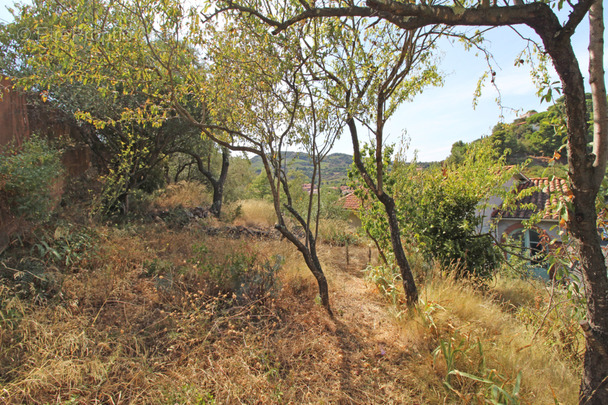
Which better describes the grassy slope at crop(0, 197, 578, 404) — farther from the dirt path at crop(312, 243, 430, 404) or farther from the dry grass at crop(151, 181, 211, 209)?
the dry grass at crop(151, 181, 211, 209)

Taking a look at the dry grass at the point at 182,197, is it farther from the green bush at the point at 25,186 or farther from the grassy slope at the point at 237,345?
the grassy slope at the point at 237,345

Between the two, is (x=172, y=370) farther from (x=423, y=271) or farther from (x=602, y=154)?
(x=423, y=271)

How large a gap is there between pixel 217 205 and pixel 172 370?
7235mm

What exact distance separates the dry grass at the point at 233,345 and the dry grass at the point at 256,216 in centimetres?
511

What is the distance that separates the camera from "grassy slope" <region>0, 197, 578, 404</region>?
2139 mm

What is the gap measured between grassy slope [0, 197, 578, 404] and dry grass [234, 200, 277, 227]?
5.09m

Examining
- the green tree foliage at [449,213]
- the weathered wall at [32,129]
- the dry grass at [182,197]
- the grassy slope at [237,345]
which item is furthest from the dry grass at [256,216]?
the grassy slope at [237,345]

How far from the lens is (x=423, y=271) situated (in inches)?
173

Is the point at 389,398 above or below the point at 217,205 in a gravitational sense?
below

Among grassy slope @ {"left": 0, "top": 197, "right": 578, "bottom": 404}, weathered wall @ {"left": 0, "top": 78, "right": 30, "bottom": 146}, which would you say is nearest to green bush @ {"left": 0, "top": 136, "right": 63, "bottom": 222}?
grassy slope @ {"left": 0, "top": 197, "right": 578, "bottom": 404}

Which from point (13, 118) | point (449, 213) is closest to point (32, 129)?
point (13, 118)

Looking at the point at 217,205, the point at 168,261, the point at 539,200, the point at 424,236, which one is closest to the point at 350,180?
the point at 424,236

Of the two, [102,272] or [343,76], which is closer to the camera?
[343,76]

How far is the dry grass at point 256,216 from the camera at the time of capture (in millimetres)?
9047
